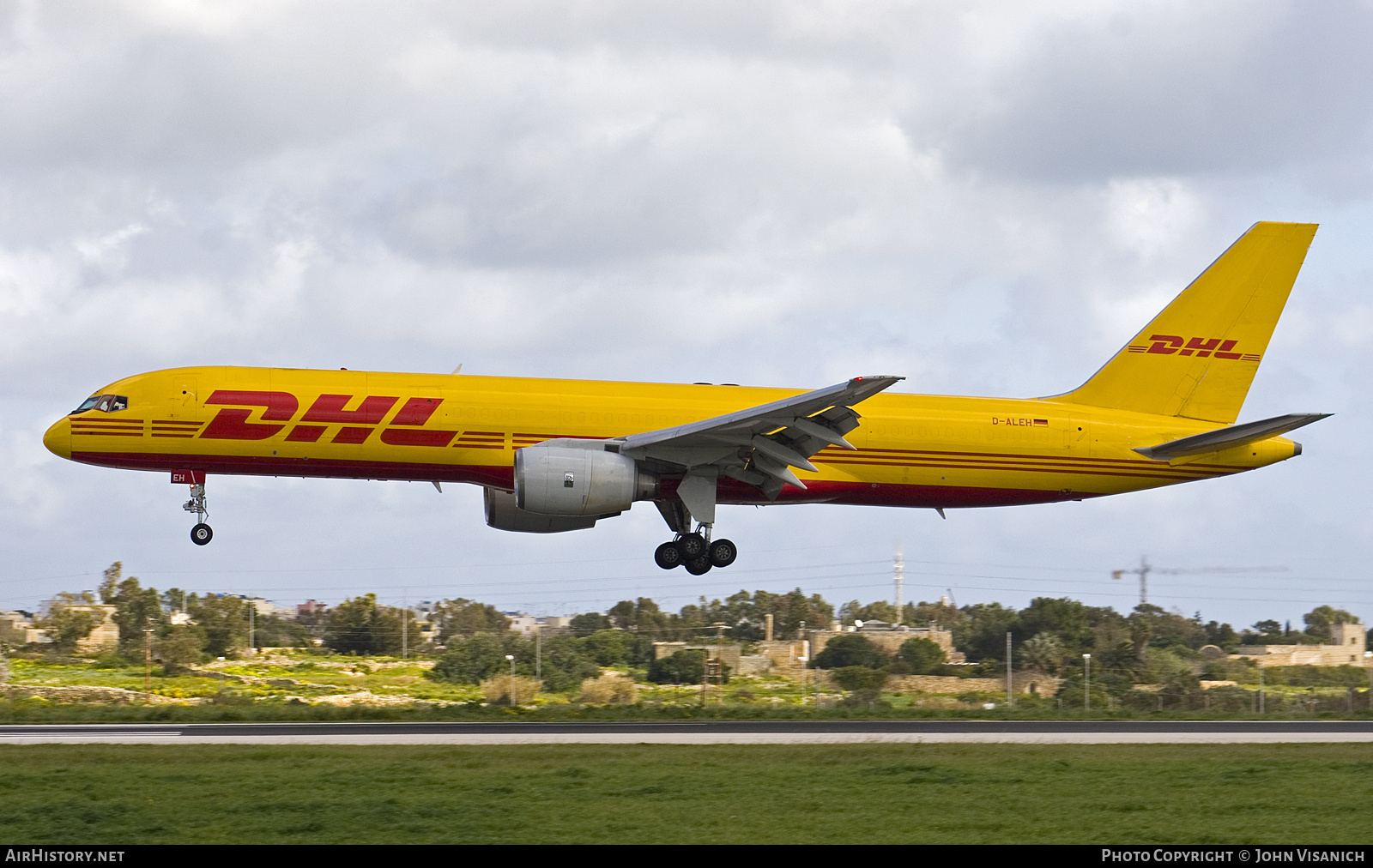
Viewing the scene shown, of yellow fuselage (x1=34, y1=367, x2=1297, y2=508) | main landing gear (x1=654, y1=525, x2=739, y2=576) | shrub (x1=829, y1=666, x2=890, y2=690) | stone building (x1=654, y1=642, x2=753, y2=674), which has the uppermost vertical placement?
yellow fuselage (x1=34, y1=367, x2=1297, y2=508)

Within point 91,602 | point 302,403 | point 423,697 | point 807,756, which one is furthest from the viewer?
point 91,602

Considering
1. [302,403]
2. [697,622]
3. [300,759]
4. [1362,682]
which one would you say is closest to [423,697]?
[302,403]

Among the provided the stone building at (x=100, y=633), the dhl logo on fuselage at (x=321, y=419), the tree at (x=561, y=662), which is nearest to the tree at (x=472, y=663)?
the tree at (x=561, y=662)

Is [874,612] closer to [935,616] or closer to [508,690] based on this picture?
[935,616]

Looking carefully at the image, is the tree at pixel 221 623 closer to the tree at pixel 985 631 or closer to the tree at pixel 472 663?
the tree at pixel 472 663

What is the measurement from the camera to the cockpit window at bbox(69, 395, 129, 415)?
104 feet

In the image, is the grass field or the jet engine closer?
the grass field

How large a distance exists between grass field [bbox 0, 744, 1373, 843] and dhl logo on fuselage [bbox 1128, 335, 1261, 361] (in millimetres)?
12474

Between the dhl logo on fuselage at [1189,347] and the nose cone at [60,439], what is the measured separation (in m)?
25.6

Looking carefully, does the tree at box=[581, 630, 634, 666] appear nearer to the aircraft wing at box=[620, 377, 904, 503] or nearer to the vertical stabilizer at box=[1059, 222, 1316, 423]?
the aircraft wing at box=[620, 377, 904, 503]

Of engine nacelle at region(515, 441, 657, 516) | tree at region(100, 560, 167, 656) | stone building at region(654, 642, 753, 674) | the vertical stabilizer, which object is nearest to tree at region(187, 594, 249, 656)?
tree at region(100, 560, 167, 656)

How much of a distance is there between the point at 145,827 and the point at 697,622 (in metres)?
60.4

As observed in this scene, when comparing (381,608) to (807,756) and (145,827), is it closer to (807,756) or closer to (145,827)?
(807,756)

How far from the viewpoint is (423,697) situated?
47.6m
